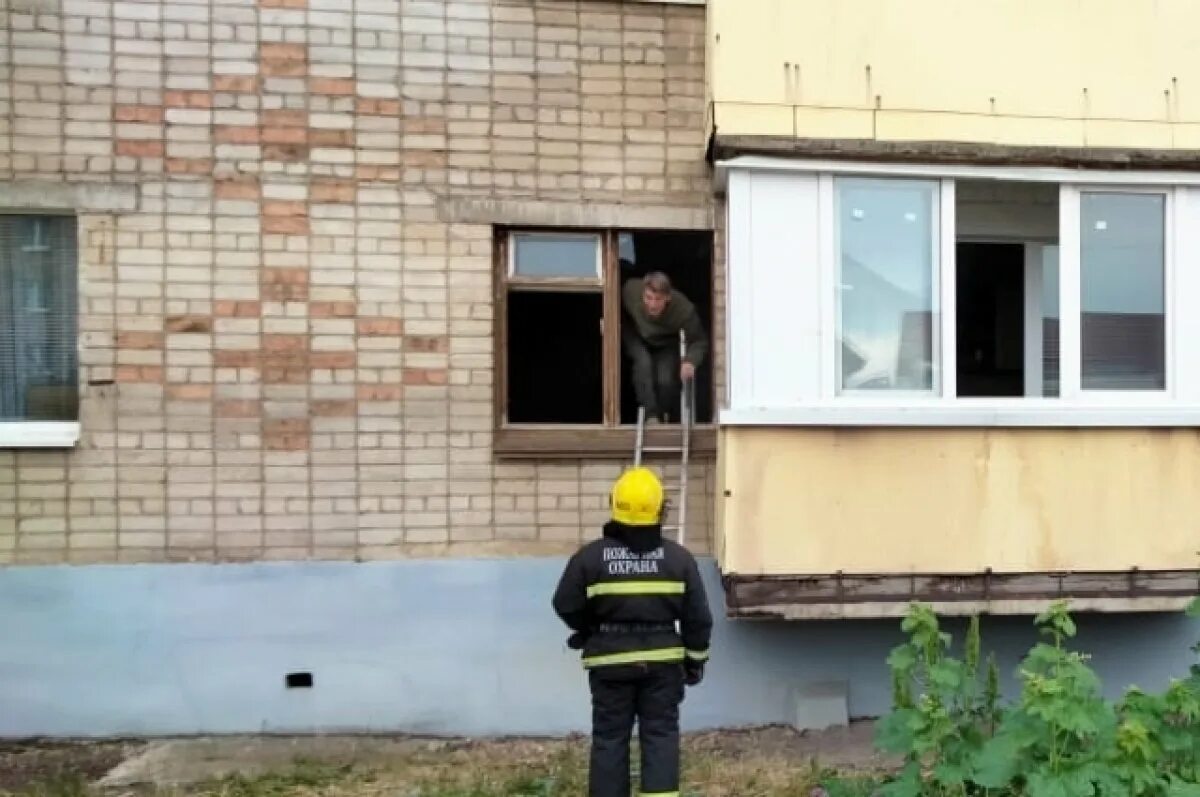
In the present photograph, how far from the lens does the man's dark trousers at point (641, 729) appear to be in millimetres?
4172

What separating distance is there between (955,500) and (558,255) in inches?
101

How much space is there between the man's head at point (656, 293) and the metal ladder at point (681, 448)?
21 cm

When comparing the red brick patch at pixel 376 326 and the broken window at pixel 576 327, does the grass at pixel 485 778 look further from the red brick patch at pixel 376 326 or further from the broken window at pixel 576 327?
the red brick patch at pixel 376 326

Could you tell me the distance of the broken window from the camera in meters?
5.91

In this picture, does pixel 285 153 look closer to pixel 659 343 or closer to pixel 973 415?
pixel 659 343

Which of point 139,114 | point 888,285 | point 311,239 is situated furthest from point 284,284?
point 888,285

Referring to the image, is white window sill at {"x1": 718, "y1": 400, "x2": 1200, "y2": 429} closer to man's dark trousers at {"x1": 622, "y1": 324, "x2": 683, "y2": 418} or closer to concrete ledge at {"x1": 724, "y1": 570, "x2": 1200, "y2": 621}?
man's dark trousers at {"x1": 622, "y1": 324, "x2": 683, "y2": 418}

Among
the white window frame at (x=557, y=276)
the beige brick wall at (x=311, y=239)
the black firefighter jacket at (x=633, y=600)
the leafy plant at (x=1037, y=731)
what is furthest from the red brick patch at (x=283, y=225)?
the leafy plant at (x=1037, y=731)

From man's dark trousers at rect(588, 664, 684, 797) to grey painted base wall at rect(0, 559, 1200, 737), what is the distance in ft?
5.00

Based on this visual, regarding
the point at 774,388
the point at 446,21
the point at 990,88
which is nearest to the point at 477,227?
the point at 446,21

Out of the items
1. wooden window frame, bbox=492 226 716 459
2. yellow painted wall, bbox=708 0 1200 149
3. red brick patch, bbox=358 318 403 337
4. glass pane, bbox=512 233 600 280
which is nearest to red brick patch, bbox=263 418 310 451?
red brick patch, bbox=358 318 403 337

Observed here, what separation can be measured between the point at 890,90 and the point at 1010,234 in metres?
1.25

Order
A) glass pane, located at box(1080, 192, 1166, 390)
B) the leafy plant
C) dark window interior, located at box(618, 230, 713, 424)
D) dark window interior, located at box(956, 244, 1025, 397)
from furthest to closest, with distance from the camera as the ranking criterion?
dark window interior, located at box(956, 244, 1025, 397) → dark window interior, located at box(618, 230, 713, 424) → glass pane, located at box(1080, 192, 1166, 390) → the leafy plant

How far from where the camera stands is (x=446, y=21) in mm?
5688
